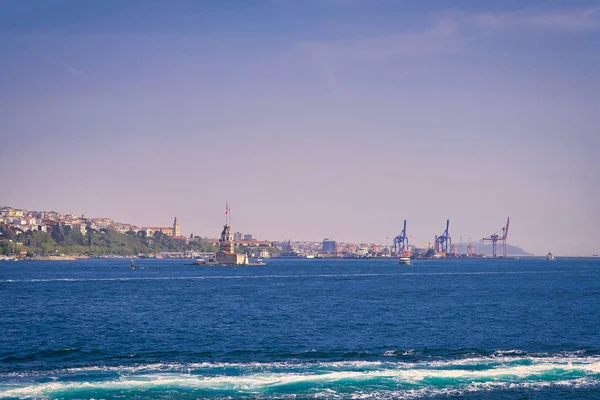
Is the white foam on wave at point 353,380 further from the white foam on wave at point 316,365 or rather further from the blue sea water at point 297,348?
the white foam on wave at point 316,365

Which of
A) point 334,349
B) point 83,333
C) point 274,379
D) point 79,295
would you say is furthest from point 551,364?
point 79,295

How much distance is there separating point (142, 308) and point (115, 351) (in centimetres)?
3331

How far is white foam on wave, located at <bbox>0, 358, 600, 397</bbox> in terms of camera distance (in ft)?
143

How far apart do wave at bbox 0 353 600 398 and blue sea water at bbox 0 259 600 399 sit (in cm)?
8

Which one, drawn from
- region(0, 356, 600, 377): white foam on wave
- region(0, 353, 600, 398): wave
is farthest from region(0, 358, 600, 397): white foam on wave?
region(0, 356, 600, 377): white foam on wave

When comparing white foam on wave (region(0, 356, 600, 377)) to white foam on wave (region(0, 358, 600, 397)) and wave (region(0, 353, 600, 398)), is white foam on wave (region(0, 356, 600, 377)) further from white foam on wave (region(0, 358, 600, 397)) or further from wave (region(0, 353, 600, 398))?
white foam on wave (region(0, 358, 600, 397))

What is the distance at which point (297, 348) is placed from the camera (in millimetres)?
58062

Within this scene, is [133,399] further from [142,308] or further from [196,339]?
[142,308]

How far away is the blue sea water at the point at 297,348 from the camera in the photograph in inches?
1732

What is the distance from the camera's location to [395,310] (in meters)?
87.9

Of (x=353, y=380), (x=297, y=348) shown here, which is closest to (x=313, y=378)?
(x=353, y=380)

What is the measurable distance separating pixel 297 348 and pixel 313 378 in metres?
11.7

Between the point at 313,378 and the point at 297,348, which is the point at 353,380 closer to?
the point at 313,378

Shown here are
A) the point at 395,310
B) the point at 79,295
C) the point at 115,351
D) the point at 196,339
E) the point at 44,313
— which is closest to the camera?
the point at 115,351
